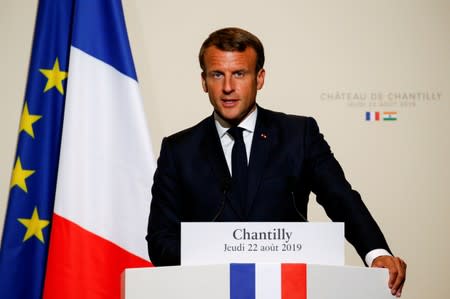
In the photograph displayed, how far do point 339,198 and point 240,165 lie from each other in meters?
0.38

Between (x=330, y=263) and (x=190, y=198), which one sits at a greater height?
(x=190, y=198)

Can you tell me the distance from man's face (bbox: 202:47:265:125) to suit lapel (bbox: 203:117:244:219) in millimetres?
93

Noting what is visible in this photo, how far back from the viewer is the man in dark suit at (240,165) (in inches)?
91.1

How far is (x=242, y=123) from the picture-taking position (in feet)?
8.32

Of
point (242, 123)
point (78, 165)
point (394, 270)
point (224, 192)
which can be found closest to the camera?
point (394, 270)

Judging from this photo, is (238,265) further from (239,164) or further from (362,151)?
(362,151)

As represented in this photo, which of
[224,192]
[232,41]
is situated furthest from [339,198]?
[232,41]

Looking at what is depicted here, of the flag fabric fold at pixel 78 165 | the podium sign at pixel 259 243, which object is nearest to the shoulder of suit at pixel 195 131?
the flag fabric fold at pixel 78 165

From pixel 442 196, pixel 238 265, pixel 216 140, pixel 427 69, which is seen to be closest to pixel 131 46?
pixel 216 140

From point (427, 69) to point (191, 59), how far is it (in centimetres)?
129

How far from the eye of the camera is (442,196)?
11.6 feet

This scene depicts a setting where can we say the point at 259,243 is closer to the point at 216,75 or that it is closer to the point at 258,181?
the point at 258,181

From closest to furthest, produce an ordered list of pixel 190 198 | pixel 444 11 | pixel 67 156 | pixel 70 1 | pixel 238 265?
pixel 238 265 → pixel 190 198 → pixel 67 156 → pixel 70 1 → pixel 444 11

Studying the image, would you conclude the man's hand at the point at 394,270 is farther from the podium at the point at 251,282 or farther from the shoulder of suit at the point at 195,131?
the shoulder of suit at the point at 195,131
